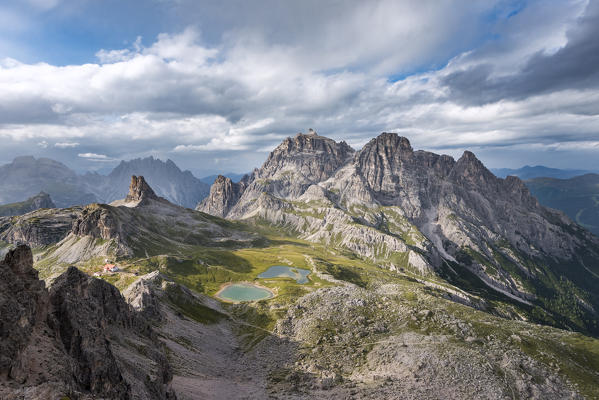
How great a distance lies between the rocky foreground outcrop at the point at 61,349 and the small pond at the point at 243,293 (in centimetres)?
10462

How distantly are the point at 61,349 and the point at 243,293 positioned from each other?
14213 cm

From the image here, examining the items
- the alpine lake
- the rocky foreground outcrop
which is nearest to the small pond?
the alpine lake

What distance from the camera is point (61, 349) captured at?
3772 centimetres

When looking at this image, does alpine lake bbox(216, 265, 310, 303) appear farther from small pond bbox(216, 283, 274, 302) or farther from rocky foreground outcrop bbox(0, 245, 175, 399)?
rocky foreground outcrop bbox(0, 245, 175, 399)

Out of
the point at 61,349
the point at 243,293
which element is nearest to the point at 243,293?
the point at 243,293

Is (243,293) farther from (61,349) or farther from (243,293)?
(61,349)

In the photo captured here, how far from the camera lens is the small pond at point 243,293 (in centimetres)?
16271

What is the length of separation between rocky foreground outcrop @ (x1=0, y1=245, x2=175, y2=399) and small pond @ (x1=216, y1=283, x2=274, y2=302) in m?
105

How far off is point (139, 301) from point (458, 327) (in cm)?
9879

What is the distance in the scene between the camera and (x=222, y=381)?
73.9 m

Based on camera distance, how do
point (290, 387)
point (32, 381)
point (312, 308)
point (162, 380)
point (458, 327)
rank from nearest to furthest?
point (32, 381) → point (162, 380) → point (290, 387) → point (458, 327) → point (312, 308)

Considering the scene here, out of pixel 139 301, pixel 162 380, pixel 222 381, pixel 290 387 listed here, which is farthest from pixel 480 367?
pixel 139 301

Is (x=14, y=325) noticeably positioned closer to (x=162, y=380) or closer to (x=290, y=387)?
(x=162, y=380)

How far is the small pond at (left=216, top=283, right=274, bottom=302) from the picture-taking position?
163 m
